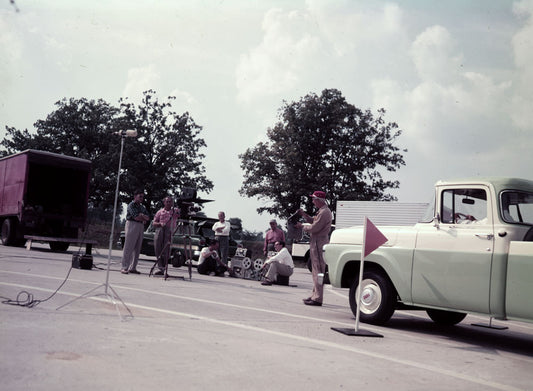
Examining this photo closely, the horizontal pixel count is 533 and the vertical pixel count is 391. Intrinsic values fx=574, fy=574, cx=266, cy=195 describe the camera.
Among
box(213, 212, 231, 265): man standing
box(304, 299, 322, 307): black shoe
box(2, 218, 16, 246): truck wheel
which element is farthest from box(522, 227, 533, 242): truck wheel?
box(2, 218, 16, 246): truck wheel

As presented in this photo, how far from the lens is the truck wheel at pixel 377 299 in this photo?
26.3 feet

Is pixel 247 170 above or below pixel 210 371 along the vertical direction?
above

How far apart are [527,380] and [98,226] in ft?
154

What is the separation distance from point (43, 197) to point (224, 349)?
712 inches

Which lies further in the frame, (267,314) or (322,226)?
(322,226)

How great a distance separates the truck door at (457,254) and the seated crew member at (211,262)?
9204 mm

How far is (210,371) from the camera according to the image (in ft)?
14.7

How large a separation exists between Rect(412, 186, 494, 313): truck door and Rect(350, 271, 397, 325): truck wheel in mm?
481

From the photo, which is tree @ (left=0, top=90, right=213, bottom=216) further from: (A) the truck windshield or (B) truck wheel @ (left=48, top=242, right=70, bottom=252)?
(A) the truck windshield

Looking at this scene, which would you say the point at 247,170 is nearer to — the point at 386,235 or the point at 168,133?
the point at 168,133

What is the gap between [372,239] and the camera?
767 centimetres

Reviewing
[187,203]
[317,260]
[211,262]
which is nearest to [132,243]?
[187,203]

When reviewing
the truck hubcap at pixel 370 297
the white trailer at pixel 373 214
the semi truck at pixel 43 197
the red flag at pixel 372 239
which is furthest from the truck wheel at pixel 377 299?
the white trailer at pixel 373 214

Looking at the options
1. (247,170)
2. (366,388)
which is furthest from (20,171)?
(247,170)
